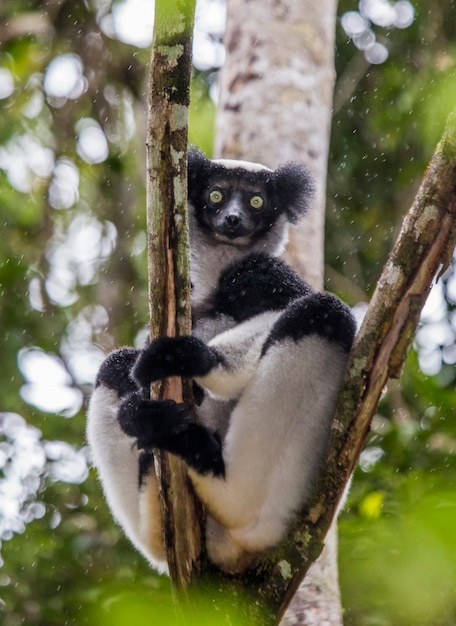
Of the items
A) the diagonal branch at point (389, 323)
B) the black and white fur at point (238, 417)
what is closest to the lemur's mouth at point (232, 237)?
the black and white fur at point (238, 417)

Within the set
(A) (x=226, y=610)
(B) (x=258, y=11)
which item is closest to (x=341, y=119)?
(B) (x=258, y=11)

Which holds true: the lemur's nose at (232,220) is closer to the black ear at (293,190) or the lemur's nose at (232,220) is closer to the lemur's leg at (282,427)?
the black ear at (293,190)

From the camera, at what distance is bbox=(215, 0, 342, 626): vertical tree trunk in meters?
4.50

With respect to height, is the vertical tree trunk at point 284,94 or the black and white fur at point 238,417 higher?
the vertical tree trunk at point 284,94

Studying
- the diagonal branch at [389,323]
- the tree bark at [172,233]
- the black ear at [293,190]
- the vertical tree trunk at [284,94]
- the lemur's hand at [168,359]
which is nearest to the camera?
the tree bark at [172,233]

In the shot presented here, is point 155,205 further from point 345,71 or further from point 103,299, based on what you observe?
point 345,71

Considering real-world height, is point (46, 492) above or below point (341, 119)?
below

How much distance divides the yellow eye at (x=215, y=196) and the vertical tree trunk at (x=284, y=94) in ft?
2.02

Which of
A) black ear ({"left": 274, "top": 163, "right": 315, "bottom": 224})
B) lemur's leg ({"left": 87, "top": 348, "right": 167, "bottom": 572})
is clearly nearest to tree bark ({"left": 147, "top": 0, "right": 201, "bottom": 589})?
lemur's leg ({"left": 87, "top": 348, "right": 167, "bottom": 572})

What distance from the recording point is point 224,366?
2721 mm

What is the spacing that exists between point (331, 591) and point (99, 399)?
4.34 ft

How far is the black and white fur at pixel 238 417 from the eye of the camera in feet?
8.63

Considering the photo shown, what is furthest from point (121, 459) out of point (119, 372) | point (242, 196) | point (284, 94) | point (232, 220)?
point (284, 94)

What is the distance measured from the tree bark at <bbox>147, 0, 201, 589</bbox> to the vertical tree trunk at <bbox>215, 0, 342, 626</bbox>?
6.06ft
